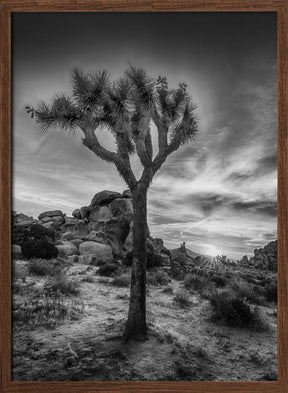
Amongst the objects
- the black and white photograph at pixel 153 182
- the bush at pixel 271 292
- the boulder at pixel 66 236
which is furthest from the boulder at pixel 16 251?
the bush at pixel 271 292

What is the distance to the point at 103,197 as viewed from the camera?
451 centimetres

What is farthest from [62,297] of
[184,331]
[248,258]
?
[248,258]

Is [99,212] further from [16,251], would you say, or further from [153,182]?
[16,251]

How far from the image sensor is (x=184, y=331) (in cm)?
365

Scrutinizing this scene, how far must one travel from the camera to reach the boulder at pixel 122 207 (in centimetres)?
476

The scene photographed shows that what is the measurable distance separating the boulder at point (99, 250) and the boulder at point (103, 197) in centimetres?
69

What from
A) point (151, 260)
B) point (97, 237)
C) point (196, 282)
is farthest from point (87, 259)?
point (196, 282)

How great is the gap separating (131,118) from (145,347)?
2.95 meters

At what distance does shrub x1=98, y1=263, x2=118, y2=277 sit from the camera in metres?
4.57

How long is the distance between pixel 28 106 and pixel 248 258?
340 cm

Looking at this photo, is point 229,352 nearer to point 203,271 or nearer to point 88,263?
point 203,271

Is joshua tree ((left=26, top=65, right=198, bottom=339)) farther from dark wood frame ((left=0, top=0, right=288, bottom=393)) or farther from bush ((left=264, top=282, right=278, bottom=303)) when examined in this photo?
bush ((left=264, top=282, right=278, bottom=303))

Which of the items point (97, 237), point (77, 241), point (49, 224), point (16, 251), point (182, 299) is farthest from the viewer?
point (97, 237)

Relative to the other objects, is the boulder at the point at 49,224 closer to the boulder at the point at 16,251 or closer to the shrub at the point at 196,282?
the boulder at the point at 16,251
